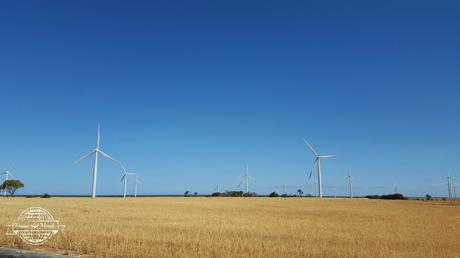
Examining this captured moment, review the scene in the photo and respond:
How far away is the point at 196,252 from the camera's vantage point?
12922 mm

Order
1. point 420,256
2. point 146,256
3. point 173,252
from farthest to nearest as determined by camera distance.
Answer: point 420,256 → point 173,252 → point 146,256

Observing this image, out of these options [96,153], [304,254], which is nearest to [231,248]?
[304,254]

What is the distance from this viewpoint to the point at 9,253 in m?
9.05

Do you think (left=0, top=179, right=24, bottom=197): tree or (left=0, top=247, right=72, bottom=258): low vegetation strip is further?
(left=0, top=179, right=24, bottom=197): tree

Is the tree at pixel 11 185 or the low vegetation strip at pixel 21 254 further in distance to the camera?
A: the tree at pixel 11 185

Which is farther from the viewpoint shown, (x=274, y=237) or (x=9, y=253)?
(x=274, y=237)

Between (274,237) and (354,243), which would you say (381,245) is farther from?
(274,237)

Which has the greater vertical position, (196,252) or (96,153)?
(96,153)

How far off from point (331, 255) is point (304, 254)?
95 centimetres

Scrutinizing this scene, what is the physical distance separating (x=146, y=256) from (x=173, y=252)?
1.26 meters

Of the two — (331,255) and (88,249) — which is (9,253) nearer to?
(88,249)

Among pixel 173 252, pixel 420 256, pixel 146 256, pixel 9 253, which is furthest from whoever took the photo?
pixel 420 256

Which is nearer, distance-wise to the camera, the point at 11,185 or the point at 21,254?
the point at 21,254

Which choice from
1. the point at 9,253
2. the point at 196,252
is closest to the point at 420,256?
the point at 196,252
